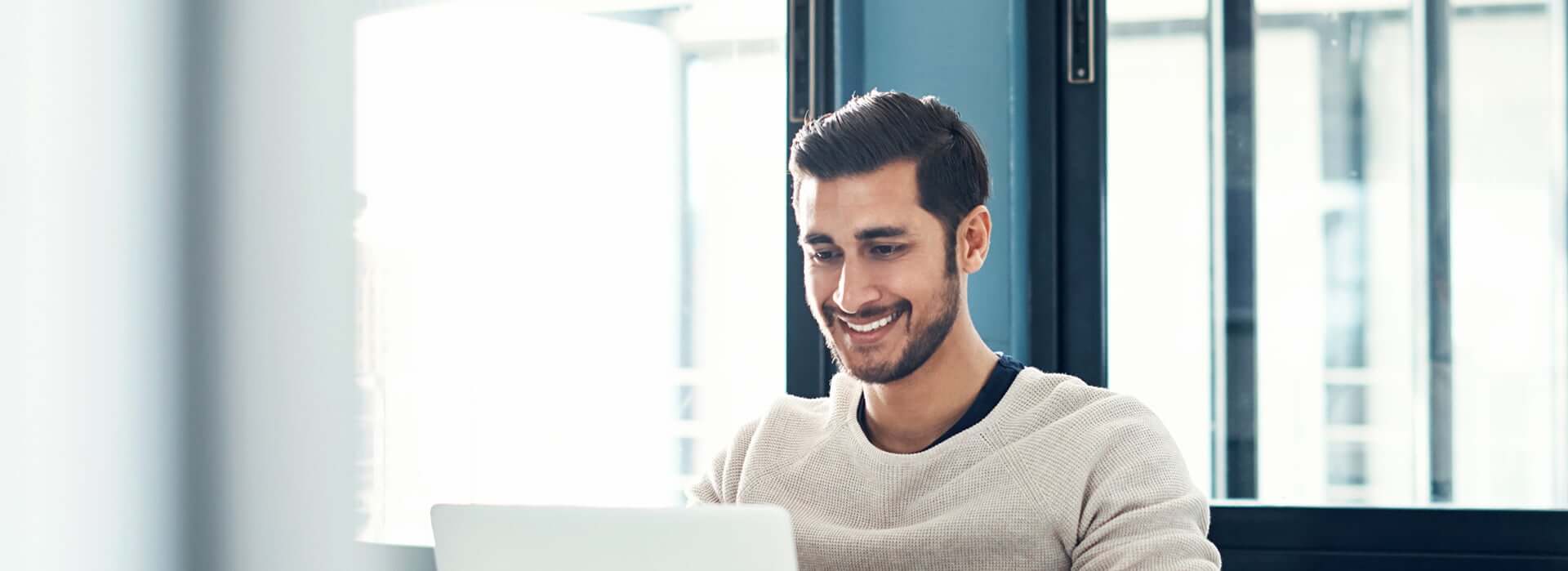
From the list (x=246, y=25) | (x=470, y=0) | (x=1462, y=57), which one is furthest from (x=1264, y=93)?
(x=246, y=25)

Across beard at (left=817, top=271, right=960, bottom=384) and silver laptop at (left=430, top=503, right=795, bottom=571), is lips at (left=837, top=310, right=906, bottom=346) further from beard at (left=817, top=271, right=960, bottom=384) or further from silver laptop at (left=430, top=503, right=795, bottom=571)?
silver laptop at (left=430, top=503, right=795, bottom=571)

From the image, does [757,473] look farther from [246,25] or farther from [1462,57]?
[246,25]

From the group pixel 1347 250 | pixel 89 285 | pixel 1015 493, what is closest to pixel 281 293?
pixel 89 285

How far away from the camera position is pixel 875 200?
139cm

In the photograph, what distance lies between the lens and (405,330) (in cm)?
224

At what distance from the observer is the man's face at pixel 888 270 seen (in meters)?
1.39

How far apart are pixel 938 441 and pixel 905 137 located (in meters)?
0.34

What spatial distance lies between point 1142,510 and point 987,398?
0.23 m

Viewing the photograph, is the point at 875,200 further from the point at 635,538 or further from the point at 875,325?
the point at 635,538

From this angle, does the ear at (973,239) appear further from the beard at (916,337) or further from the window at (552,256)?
the window at (552,256)

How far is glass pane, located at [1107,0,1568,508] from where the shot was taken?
1.85 m

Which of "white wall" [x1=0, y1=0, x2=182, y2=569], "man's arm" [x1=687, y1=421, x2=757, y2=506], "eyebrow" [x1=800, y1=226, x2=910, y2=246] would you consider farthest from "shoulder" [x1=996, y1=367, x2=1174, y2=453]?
"white wall" [x1=0, y1=0, x2=182, y2=569]

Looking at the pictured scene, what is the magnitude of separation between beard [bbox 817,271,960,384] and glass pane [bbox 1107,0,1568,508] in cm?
61

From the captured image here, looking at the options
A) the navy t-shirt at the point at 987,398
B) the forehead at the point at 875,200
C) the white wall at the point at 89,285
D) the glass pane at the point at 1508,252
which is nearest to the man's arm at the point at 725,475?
the navy t-shirt at the point at 987,398
